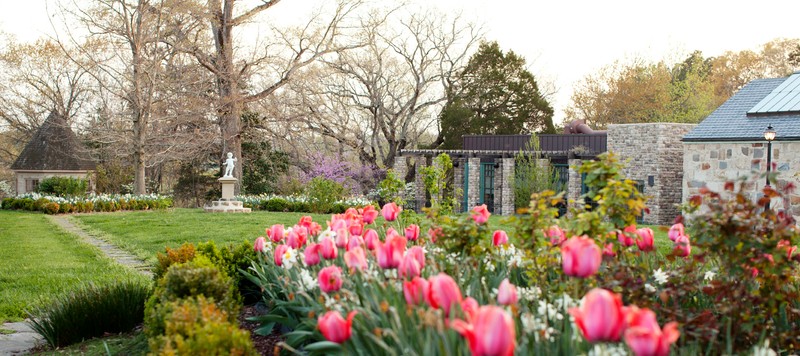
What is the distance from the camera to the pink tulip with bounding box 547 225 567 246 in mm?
4125

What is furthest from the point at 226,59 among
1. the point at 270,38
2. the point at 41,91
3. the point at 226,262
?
the point at 226,262

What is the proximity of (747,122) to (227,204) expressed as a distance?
12.5 meters

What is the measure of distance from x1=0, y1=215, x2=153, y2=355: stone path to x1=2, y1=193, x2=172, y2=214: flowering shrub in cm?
126

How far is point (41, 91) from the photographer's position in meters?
31.1

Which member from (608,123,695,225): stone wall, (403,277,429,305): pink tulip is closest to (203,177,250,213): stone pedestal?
(608,123,695,225): stone wall

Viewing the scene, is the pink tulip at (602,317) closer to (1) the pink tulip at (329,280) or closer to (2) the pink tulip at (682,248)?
(1) the pink tulip at (329,280)

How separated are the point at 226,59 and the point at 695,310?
832 inches

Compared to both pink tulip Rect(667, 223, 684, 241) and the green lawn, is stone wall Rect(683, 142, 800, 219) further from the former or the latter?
the green lawn

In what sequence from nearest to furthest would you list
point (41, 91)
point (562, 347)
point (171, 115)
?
point (562, 347) → point (171, 115) → point (41, 91)

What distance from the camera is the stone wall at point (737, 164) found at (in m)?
14.4

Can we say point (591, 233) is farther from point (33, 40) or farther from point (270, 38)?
point (33, 40)

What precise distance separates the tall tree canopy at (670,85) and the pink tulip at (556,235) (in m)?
31.0

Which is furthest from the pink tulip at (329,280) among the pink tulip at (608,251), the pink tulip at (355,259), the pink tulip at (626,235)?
the pink tulip at (626,235)

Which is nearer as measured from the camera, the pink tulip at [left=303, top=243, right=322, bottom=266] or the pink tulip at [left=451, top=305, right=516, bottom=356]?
the pink tulip at [left=451, top=305, right=516, bottom=356]
